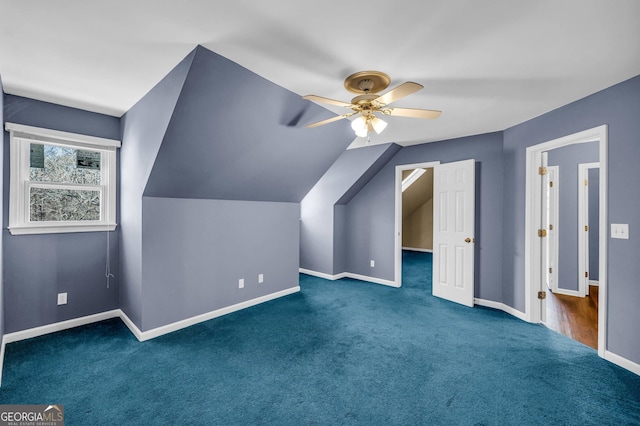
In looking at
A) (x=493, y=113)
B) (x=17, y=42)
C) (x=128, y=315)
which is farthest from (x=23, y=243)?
(x=493, y=113)

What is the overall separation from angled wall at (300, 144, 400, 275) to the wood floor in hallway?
3.04 metres

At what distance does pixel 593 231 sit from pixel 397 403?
180 inches

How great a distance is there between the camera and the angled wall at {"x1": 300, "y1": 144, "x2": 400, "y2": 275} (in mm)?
4855

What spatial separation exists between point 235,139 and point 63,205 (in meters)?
2.05

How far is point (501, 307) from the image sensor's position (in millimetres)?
3812

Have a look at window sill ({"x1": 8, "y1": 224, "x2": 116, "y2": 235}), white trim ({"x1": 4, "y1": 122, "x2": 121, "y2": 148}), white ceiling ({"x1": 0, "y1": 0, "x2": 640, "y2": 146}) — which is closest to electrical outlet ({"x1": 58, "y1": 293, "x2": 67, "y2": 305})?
window sill ({"x1": 8, "y1": 224, "x2": 116, "y2": 235})

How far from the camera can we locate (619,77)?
2.35m

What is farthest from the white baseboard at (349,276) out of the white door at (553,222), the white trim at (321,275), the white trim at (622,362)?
the white trim at (622,362)

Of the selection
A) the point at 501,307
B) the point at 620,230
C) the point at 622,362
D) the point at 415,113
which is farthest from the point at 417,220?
the point at 415,113

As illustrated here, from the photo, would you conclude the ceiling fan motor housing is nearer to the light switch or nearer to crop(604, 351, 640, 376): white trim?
the light switch

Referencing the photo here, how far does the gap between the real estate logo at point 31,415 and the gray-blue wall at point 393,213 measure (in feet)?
13.7

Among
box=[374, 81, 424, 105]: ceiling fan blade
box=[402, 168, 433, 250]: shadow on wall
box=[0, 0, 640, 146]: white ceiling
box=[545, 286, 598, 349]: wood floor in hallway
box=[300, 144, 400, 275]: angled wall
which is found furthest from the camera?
box=[402, 168, 433, 250]: shadow on wall

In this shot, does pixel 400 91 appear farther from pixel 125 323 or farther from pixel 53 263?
pixel 53 263

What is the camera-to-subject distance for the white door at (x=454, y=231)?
3.95 meters
